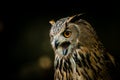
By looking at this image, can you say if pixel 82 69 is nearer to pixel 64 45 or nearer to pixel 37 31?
pixel 64 45

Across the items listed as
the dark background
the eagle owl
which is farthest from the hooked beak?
the dark background

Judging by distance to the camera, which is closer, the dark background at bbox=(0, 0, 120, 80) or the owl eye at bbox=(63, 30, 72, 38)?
the owl eye at bbox=(63, 30, 72, 38)

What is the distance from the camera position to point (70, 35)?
77.9 inches

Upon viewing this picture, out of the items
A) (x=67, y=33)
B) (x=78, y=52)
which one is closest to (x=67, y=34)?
(x=67, y=33)

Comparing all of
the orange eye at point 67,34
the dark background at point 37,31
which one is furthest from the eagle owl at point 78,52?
the dark background at point 37,31

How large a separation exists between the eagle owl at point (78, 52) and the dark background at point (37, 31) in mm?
336

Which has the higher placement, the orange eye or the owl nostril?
the orange eye

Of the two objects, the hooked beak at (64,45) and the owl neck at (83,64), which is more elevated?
the hooked beak at (64,45)

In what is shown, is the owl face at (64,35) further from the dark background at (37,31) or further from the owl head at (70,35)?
the dark background at (37,31)

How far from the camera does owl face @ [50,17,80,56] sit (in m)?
1.96

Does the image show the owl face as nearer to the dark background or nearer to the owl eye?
the owl eye

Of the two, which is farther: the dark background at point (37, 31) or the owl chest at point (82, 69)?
the dark background at point (37, 31)

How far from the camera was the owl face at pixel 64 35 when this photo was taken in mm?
1958

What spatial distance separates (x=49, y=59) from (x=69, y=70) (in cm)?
54
